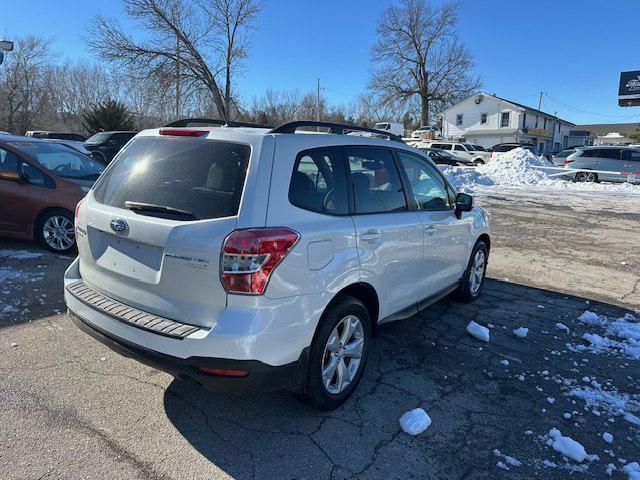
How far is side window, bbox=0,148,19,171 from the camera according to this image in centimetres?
653

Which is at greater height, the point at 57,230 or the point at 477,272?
the point at 57,230

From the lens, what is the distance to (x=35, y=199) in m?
6.44

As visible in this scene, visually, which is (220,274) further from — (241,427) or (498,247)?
(498,247)

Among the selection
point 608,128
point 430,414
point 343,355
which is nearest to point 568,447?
point 430,414

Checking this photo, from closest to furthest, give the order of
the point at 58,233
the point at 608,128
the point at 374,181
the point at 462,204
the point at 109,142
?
the point at 374,181 → the point at 462,204 → the point at 58,233 → the point at 109,142 → the point at 608,128

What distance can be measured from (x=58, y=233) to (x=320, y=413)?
202 inches

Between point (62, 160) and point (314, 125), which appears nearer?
point (314, 125)

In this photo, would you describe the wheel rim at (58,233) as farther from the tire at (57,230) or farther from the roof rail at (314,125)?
the roof rail at (314,125)

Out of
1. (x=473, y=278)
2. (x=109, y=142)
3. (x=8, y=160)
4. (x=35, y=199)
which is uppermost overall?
(x=109, y=142)

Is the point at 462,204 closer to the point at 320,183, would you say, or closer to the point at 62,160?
the point at 320,183

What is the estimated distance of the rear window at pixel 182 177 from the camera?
8.70 ft

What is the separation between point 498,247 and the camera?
8.55 metres

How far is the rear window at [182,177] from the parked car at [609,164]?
A: 24.5 metres

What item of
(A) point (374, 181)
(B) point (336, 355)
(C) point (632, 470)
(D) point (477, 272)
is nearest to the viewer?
(C) point (632, 470)
